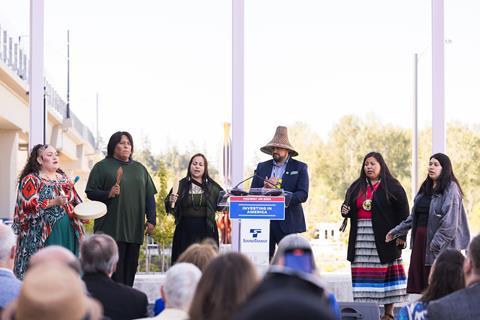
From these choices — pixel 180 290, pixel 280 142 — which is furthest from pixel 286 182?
pixel 180 290

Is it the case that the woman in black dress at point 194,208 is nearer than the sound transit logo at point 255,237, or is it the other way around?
the sound transit logo at point 255,237

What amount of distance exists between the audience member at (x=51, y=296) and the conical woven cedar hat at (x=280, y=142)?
5.24 m

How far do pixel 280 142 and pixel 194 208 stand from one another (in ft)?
3.06

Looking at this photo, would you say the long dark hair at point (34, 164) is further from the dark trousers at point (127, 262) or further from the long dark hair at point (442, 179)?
the long dark hair at point (442, 179)

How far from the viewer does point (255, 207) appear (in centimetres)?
624

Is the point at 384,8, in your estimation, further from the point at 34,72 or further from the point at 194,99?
the point at 34,72

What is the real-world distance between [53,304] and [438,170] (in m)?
5.10

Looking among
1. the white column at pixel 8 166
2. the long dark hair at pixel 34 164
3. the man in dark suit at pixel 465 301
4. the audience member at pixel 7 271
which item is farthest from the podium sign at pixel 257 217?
the white column at pixel 8 166

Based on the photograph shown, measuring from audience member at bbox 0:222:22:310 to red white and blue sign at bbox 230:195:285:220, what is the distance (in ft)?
8.24

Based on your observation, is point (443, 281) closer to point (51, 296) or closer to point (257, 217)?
point (51, 296)

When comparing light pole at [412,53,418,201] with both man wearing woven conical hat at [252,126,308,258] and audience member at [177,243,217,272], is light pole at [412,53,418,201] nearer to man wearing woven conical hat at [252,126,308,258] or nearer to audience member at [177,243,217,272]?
man wearing woven conical hat at [252,126,308,258]

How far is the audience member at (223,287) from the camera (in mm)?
2357

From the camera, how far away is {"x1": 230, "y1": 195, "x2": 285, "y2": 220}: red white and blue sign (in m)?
6.22

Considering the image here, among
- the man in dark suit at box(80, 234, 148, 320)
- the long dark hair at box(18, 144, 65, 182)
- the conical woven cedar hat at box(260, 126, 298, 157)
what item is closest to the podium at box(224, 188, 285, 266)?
the conical woven cedar hat at box(260, 126, 298, 157)
